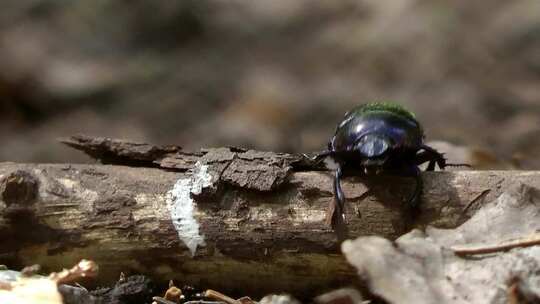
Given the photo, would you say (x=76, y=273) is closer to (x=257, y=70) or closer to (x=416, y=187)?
(x=416, y=187)

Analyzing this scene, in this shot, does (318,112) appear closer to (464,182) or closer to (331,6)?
(331,6)

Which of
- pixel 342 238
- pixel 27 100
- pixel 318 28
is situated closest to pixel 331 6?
pixel 318 28

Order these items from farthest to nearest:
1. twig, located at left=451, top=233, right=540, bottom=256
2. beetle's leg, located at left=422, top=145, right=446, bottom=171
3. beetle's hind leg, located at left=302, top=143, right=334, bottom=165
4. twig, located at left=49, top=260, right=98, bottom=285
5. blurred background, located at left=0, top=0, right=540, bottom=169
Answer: blurred background, located at left=0, top=0, right=540, bottom=169 < beetle's leg, located at left=422, top=145, right=446, bottom=171 < beetle's hind leg, located at left=302, top=143, right=334, bottom=165 < twig, located at left=49, top=260, right=98, bottom=285 < twig, located at left=451, top=233, right=540, bottom=256

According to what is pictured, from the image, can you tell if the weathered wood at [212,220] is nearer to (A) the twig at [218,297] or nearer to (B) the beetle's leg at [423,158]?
(A) the twig at [218,297]

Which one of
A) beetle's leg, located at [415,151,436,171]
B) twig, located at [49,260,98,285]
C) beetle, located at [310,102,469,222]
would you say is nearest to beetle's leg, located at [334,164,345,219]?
beetle, located at [310,102,469,222]

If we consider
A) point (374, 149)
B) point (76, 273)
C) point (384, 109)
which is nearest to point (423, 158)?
point (384, 109)

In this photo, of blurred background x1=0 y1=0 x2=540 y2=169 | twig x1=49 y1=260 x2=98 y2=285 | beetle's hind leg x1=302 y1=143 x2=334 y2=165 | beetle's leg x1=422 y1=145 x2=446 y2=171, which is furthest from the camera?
blurred background x1=0 y1=0 x2=540 y2=169

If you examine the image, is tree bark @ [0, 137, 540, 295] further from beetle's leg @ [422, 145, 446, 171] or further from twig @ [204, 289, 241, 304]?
beetle's leg @ [422, 145, 446, 171]
